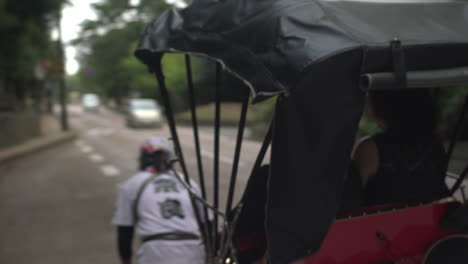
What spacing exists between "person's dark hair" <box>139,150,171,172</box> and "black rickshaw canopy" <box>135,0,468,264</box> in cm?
109

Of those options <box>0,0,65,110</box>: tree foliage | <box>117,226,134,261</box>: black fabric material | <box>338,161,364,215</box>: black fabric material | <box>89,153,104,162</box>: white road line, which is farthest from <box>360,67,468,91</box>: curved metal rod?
<box>0,0,65,110</box>: tree foliage

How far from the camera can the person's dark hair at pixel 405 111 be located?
185cm

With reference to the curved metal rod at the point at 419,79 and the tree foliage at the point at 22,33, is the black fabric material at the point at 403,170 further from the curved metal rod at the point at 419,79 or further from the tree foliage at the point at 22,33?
the tree foliage at the point at 22,33

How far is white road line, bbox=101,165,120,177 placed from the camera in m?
9.23

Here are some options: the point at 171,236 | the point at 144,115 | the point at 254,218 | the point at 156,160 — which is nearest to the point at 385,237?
the point at 254,218

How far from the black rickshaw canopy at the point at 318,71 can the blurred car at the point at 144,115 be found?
21912 millimetres

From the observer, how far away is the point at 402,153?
5.81 ft

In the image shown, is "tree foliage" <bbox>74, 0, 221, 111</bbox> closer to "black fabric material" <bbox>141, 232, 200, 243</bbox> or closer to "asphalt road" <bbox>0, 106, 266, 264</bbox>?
"asphalt road" <bbox>0, 106, 266, 264</bbox>

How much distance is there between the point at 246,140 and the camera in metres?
2.25

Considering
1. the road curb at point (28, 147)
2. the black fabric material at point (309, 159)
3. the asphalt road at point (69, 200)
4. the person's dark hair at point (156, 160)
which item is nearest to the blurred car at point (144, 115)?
the road curb at point (28, 147)

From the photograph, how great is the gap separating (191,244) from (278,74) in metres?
1.30

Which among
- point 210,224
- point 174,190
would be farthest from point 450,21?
point 174,190

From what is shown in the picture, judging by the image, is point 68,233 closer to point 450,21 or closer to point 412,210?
point 412,210

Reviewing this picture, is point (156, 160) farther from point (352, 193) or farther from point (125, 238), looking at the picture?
point (352, 193)
